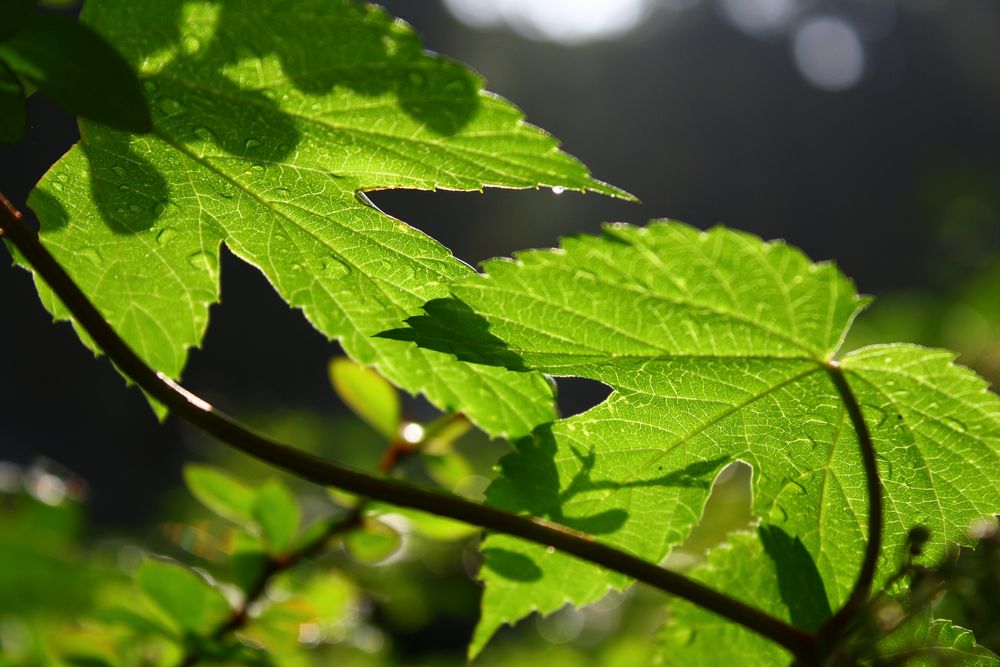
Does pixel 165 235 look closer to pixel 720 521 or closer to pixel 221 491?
pixel 221 491

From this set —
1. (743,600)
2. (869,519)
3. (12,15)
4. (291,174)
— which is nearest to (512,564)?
(743,600)

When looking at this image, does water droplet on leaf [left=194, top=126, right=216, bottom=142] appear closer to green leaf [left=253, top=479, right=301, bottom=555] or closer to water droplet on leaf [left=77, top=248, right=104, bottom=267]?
water droplet on leaf [left=77, top=248, right=104, bottom=267]

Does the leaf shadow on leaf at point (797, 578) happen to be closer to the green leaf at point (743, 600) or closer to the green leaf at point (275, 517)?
the green leaf at point (743, 600)

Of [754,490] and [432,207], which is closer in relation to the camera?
[754,490]

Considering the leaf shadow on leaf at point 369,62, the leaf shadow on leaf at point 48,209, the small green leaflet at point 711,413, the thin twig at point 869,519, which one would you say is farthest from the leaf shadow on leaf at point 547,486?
the leaf shadow on leaf at point 48,209

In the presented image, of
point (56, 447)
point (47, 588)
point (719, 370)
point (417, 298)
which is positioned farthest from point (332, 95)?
point (56, 447)

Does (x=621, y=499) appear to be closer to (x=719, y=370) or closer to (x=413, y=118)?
(x=719, y=370)

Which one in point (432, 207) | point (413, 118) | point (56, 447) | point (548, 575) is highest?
point (413, 118)
